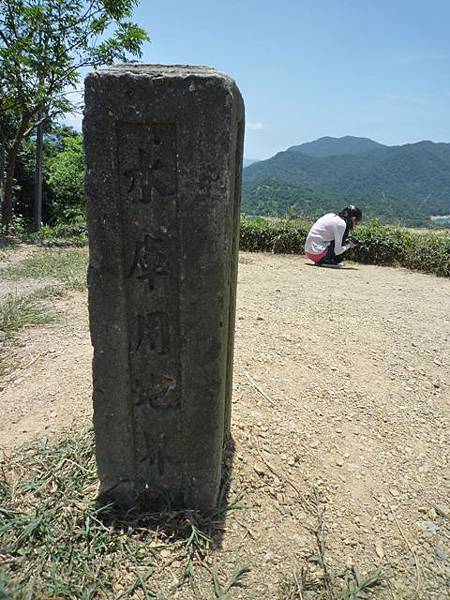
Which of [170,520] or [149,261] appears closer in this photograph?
[149,261]

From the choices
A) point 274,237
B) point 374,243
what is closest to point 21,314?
point 274,237

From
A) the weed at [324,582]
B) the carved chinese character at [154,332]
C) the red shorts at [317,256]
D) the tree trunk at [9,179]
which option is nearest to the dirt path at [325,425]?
the weed at [324,582]

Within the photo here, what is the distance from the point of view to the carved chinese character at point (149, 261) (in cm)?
170

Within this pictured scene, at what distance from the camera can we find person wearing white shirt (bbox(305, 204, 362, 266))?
24.2ft

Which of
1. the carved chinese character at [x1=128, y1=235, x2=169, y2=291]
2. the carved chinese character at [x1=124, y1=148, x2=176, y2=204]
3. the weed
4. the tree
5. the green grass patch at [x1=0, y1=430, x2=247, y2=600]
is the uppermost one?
the tree

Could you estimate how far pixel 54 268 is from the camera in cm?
648

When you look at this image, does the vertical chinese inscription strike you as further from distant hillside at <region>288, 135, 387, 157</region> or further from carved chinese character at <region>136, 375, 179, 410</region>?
distant hillside at <region>288, 135, 387, 157</region>

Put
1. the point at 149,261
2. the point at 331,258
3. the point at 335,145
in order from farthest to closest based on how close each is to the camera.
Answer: the point at 335,145
the point at 331,258
the point at 149,261

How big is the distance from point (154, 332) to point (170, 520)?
2.89 ft

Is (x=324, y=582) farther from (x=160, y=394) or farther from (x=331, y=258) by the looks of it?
(x=331, y=258)

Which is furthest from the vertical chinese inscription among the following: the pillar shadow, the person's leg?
the person's leg

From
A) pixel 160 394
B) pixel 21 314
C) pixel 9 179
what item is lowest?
pixel 21 314

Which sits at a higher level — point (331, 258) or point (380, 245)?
point (380, 245)

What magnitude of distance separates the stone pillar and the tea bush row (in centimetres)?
715
